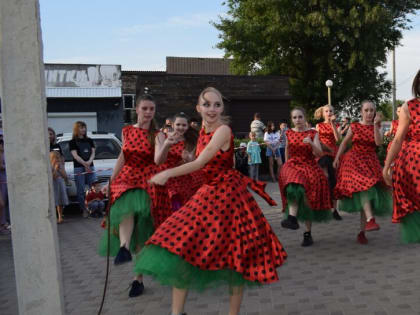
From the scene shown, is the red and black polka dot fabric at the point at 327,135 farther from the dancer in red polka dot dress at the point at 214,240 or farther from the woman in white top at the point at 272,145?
the woman in white top at the point at 272,145

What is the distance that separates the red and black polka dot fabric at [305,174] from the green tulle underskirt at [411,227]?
2326 millimetres

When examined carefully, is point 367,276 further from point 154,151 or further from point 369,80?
point 369,80

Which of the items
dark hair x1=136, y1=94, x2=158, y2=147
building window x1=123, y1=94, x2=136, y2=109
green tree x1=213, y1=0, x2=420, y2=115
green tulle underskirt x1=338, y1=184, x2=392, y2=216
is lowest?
green tulle underskirt x1=338, y1=184, x2=392, y2=216

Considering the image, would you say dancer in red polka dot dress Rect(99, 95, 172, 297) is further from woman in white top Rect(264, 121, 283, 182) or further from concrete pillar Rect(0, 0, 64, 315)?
woman in white top Rect(264, 121, 283, 182)

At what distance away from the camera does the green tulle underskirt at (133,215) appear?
516 cm

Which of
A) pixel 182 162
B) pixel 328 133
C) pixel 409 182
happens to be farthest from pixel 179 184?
pixel 409 182

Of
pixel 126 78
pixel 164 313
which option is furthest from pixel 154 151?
pixel 126 78

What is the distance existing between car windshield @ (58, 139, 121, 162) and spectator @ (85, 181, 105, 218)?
146 centimetres

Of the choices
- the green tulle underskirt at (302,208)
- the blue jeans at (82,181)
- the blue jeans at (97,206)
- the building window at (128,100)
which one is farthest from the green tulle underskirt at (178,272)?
the building window at (128,100)

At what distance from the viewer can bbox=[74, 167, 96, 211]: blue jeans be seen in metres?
10.8

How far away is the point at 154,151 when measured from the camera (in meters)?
5.42

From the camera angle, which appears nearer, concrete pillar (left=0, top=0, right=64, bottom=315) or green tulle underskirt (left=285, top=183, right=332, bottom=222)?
concrete pillar (left=0, top=0, right=64, bottom=315)

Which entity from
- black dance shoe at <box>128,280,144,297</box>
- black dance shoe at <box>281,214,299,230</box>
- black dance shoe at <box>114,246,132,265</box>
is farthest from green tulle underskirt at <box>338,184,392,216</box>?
black dance shoe at <box>114,246,132,265</box>

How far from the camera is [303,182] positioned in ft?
22.1
